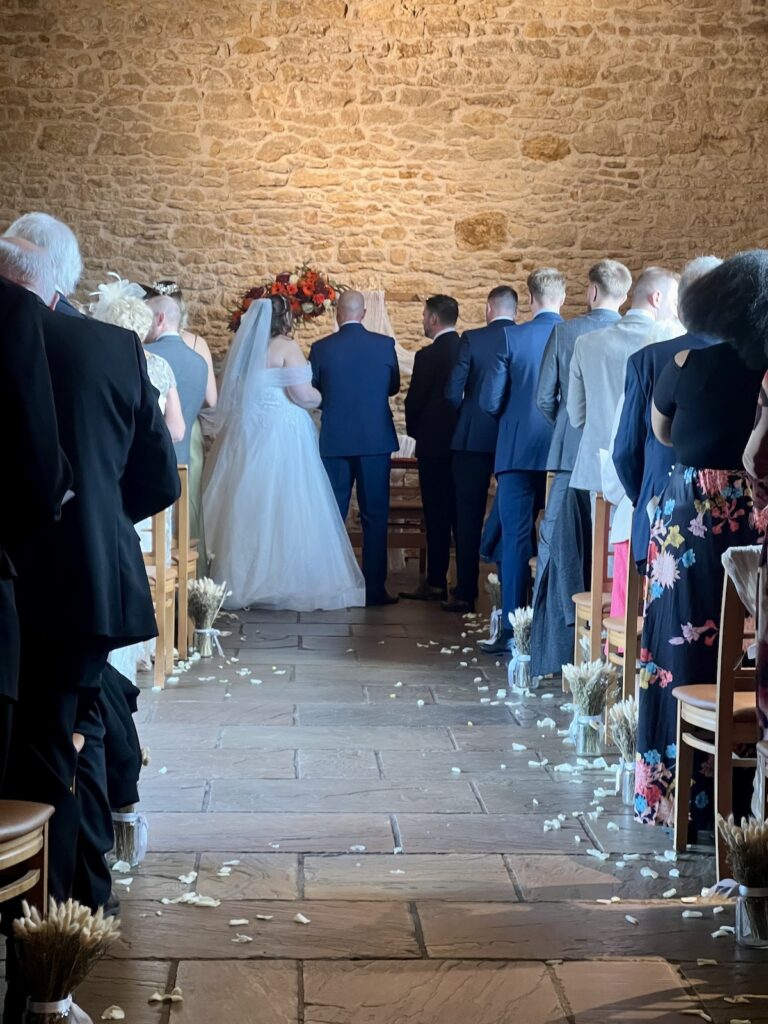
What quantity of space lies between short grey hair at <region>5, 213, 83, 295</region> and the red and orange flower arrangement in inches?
264

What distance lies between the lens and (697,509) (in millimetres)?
3555

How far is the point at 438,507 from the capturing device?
8.06 metres

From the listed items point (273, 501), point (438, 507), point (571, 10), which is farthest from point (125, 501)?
point (571, 10)

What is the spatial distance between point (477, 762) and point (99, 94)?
25.7 feet

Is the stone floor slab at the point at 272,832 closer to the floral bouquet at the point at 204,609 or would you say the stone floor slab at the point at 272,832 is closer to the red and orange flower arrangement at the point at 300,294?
the floral bouquet at the point at 204,609

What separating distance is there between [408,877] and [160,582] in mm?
2368

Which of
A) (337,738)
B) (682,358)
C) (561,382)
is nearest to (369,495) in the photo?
(561,382)

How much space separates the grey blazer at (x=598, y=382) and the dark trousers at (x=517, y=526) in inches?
36.1

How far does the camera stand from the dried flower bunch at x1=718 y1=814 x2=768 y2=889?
2764mm

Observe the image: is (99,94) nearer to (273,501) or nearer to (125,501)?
(273,501)

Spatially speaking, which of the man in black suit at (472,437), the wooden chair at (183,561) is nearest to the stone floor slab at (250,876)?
the wooden chair at (183,561)

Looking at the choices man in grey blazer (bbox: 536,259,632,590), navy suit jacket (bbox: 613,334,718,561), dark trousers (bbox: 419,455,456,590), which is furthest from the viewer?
dark trousers (bbox: 419,455,456,590)

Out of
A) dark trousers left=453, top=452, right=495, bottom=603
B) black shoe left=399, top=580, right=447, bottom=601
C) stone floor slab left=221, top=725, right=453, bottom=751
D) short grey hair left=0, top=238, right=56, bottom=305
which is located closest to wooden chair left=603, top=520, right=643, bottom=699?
stone floor slab left=221, top=725, right=453, bottom=751

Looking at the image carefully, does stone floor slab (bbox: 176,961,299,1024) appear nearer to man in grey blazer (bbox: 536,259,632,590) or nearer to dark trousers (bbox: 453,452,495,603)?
man in grey blazer (bbox: 536,259,632,590)
